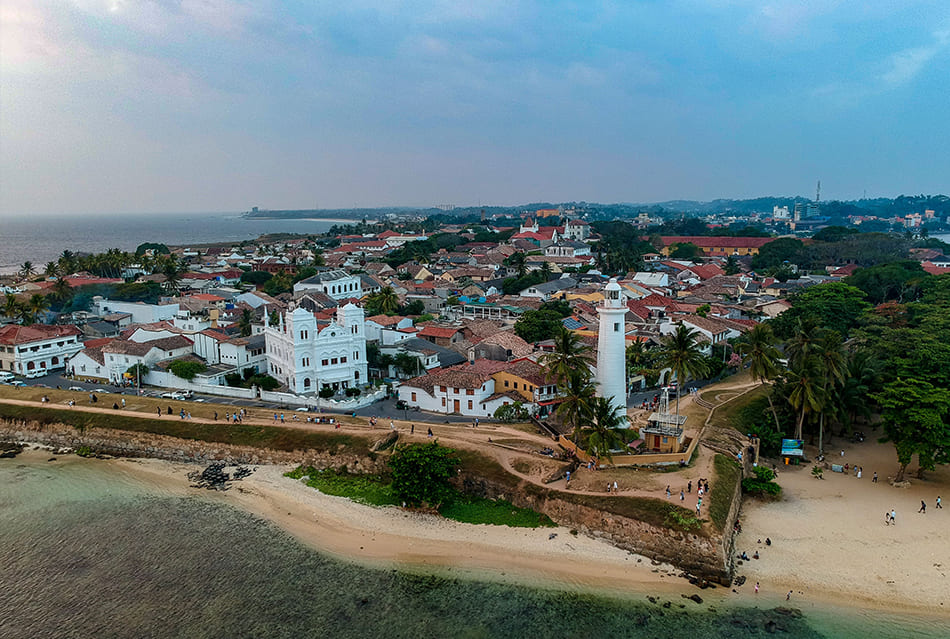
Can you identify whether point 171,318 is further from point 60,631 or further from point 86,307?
point 60,631

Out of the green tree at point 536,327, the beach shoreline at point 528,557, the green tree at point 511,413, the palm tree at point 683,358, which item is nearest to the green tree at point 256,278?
the green tree at point 536,327

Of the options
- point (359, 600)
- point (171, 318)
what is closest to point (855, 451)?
point (359, 600)

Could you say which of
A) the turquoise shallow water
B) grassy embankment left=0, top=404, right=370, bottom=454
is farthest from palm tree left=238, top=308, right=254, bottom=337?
the turquoise shallow water

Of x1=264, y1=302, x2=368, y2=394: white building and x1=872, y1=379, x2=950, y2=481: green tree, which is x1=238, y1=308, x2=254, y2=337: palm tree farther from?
x1=872, y1=379, x2=950, y2=481: green tree


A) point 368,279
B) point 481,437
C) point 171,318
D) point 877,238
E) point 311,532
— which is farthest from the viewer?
point 877,238

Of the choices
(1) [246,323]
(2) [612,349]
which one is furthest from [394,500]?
(1) [246,323]
